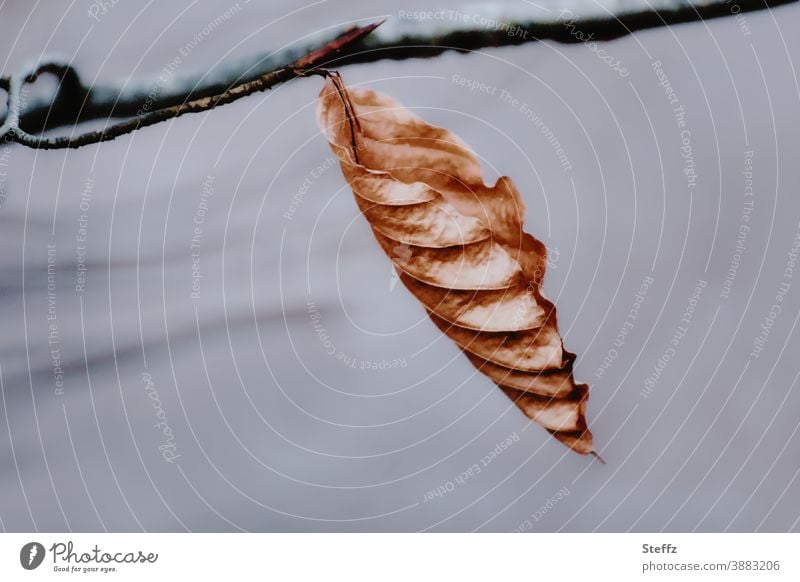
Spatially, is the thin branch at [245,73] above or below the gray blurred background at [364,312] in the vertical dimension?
above

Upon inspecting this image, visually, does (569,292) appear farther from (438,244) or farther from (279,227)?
(279,227)

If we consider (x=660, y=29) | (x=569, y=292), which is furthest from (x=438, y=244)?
(x=660, y=29)

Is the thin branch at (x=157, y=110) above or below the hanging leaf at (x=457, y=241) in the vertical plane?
above

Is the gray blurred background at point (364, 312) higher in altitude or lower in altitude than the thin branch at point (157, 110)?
lower

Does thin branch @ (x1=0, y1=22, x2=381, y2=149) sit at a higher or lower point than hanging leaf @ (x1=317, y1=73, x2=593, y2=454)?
higher
